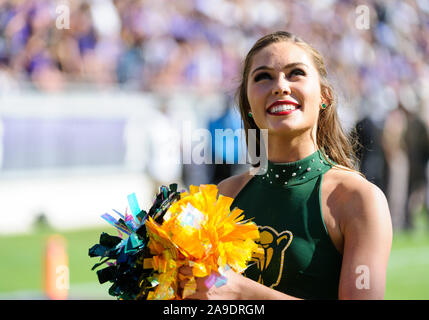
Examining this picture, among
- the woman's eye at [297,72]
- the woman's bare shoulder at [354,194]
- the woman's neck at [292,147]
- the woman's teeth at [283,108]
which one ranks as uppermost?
the woman's eye at [297,72]

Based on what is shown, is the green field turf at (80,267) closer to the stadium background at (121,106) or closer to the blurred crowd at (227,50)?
the stadium background at (121,106)

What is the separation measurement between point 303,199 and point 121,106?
Answer: 722cm

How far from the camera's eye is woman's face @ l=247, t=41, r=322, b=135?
1.82 meters

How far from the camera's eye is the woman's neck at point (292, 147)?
190 cm

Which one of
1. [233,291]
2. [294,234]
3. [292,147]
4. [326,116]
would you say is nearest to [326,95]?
[326,116]

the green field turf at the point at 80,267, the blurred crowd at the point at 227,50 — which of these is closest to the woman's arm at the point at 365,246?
the green field turf at the point at 80,267

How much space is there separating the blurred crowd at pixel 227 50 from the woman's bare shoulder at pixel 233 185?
5647 mm

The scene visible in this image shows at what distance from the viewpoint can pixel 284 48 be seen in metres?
1.88

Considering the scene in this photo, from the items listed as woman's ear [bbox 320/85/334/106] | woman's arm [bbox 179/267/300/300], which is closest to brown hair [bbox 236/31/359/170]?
woman's ear [bbox 320/85/334/106]

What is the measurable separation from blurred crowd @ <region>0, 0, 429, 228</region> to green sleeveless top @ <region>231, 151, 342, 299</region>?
582 centimetres

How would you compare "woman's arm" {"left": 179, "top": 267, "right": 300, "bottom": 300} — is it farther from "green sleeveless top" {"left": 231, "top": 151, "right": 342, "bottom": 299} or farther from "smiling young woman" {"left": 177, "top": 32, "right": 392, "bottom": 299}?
"green sleeveless top" {"left": 231, "top": 151, "right": 342, "bottom": 299}

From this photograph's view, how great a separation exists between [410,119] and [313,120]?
8382mm

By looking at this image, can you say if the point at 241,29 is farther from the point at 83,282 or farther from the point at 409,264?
the point at 83,282

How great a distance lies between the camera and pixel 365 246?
162 centimetres
